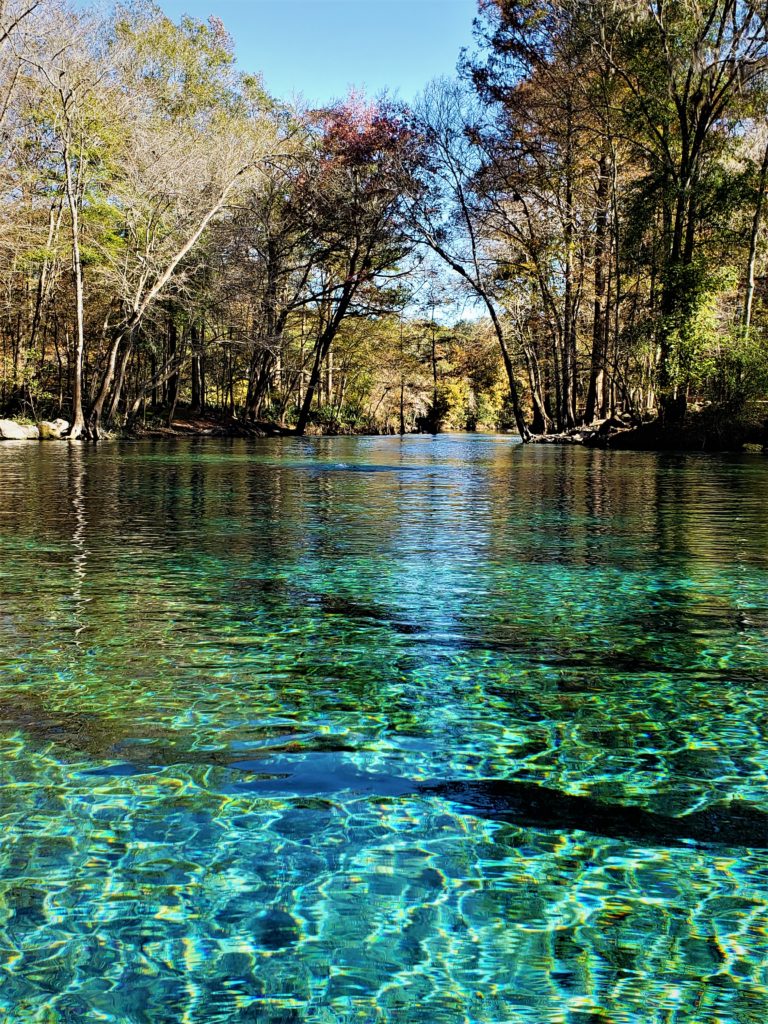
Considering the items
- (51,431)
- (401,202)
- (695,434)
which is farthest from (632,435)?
(51,431)

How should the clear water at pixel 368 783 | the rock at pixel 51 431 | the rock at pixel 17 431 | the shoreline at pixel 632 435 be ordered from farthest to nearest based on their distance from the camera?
the rock at pixel 51 431 → the rock at pixel 17 431 → the shoreline at pixel 632 435 → the clear water at pixel 368 783

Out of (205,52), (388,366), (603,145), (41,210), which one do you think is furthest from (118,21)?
(388,366)

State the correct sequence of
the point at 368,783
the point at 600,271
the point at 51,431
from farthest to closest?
1. the point at 600,271
2. the point at 51,431
3. the point at 368,783

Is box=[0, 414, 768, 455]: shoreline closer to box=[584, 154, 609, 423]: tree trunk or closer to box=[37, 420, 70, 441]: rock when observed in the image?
box=[37, 420, 70, 441]: rock

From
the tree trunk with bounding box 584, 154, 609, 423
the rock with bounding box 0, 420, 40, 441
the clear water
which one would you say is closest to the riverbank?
the tree trunk with bounding box 584, 154, 609, 423

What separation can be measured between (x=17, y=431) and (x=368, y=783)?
2593 centimetres

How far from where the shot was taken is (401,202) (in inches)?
1185

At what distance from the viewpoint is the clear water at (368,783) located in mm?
1528

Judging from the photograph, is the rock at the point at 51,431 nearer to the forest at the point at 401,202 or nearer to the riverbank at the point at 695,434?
the forest at the point at 401,202

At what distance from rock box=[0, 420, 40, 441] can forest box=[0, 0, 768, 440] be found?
1507mm

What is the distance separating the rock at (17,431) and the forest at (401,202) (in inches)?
59.3

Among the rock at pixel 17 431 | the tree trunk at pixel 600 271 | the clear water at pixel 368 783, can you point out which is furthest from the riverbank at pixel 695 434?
the clear water at pixel 368 783

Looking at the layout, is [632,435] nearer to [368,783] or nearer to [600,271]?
[600,271]

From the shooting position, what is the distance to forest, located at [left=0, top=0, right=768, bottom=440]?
22.3m
